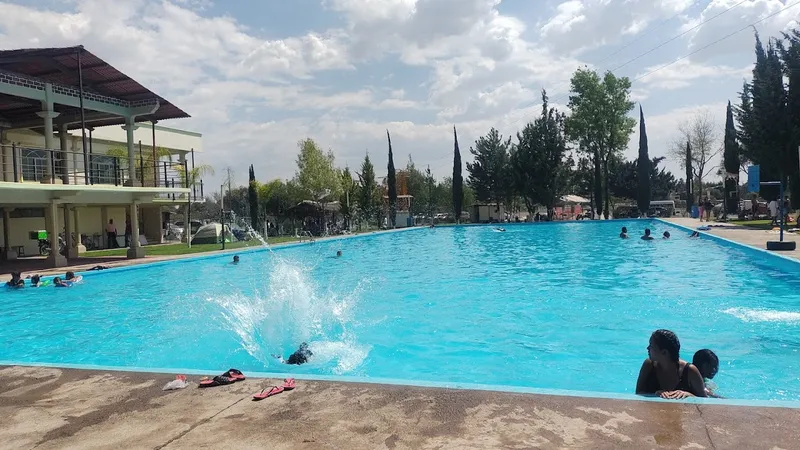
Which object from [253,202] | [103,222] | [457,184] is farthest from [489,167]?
[103,222]

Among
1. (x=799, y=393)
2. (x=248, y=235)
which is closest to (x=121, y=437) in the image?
(x=799, y=393)

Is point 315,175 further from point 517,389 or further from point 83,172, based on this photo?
point 517,389

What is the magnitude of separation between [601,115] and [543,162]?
7410mm

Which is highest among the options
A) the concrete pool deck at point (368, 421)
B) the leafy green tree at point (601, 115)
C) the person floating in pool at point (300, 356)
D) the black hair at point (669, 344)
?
the leafy green tree at point (601, 115)

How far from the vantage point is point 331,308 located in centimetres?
1100

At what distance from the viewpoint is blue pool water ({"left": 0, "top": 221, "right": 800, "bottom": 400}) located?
24.3 ft

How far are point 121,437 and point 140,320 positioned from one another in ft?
25.9

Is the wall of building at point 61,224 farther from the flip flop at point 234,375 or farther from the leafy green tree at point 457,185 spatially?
the leafy green tree at point 457,185

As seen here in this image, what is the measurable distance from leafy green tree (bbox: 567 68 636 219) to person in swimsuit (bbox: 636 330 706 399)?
45.8m

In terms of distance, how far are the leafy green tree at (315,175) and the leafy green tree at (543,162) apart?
54.9 ft

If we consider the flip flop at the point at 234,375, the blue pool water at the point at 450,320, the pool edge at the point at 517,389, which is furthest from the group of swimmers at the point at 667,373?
the flip flop at the point at 234,375

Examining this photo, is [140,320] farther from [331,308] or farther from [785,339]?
[785,339]

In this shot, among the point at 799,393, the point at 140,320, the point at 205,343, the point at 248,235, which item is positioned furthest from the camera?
the point at 248,235

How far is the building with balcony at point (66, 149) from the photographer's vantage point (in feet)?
56.2
